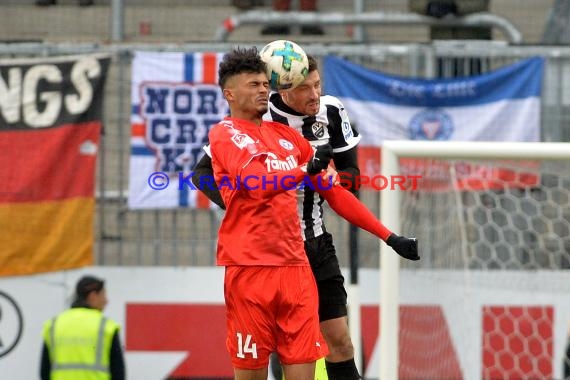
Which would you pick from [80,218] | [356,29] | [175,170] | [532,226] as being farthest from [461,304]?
[356,29]

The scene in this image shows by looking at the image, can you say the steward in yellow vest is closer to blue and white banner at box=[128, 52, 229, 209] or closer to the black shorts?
blue and white banner at box=[128, 52, 229, 209]

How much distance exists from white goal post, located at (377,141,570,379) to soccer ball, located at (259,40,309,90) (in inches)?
34.5

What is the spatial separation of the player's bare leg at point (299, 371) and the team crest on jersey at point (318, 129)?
4.11 feet

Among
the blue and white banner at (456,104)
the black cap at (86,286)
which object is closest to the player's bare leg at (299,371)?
the black cap at (86,286)

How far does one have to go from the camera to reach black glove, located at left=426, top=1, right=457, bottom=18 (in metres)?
10.6

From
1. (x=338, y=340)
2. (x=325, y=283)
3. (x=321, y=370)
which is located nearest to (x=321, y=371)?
(x=321, y=370)

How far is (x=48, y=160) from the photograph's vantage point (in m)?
9.45

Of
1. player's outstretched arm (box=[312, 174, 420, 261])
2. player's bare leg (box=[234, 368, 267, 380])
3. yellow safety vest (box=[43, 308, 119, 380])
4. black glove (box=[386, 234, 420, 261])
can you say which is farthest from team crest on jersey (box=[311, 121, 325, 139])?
yellow safety vest (box=[43, 308, 119, 380])

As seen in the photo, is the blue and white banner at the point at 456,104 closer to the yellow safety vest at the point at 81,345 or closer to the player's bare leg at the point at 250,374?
the yellow safety vest at the point at 81,345

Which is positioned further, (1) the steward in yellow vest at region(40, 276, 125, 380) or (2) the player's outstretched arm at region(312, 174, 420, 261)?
(1) the steward in yellow vest at region(40, 276, 125, 380)

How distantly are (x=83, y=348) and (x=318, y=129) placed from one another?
3.29m

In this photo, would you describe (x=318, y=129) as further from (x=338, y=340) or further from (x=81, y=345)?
(x=81, y=345)

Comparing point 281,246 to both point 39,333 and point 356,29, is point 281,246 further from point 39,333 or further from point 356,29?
point 356,29

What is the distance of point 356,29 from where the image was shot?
38.8 feet
